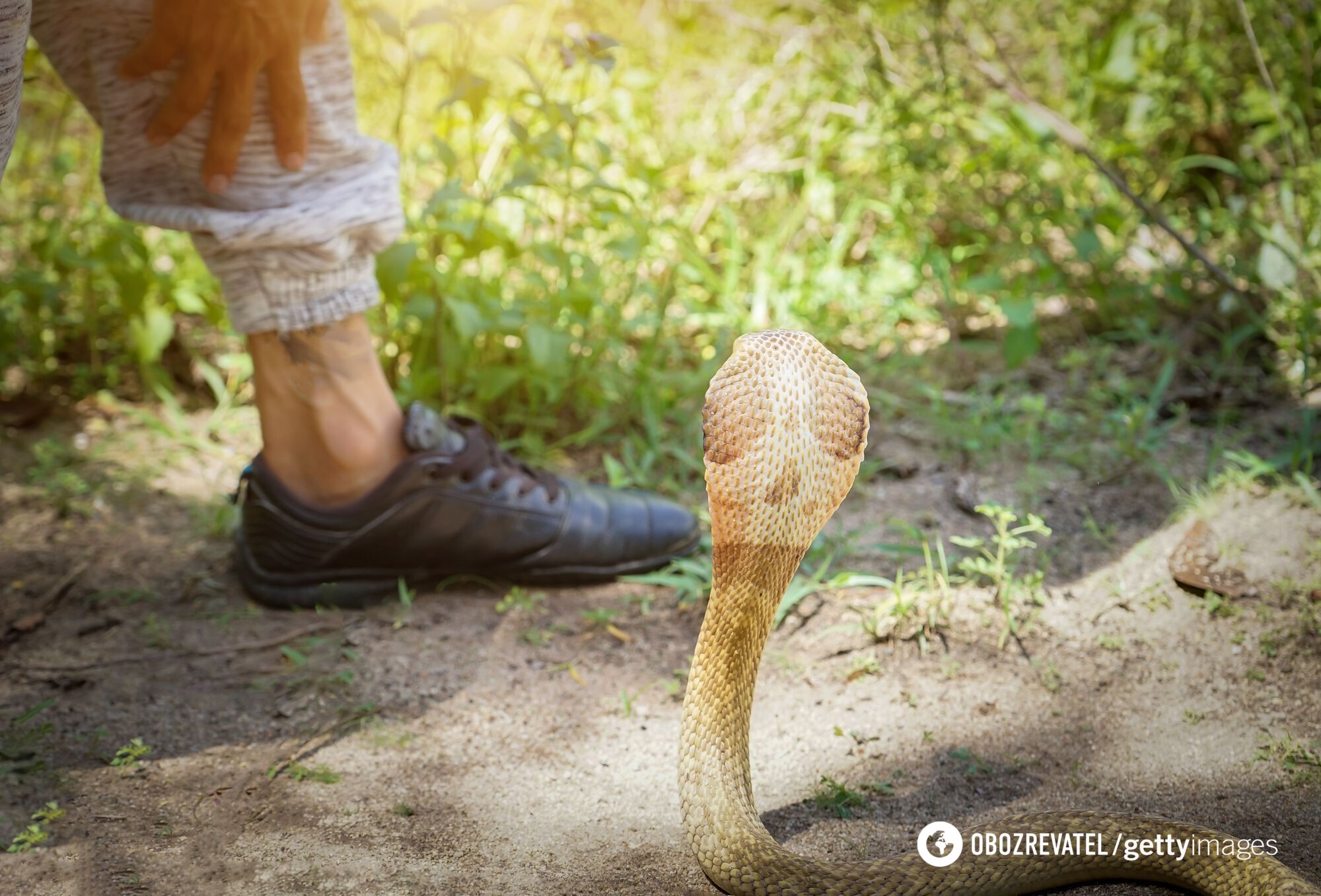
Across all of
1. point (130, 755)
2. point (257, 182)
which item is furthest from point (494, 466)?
point (130, 755)

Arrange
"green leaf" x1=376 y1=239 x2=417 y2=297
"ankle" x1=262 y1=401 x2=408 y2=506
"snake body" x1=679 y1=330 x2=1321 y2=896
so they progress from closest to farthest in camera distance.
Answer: "snake body" x1=679 y1=330 x2=1321 y2=896 → "ankle" x1=262 y1=401 x2=408 y2=506 → "green leaf" x1=376 y1=239 x2=417 y2=297

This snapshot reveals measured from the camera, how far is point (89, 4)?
5.10 ft

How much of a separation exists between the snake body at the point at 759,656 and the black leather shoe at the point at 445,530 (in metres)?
0.79

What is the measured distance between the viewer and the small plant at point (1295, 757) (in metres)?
1.46

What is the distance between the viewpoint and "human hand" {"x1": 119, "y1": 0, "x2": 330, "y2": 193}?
1542 mm

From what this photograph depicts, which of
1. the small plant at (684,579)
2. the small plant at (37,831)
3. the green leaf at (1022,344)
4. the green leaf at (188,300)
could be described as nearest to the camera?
the small plant at (37,831)

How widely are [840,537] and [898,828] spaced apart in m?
0.84

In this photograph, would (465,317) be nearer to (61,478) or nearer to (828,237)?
(61,478)

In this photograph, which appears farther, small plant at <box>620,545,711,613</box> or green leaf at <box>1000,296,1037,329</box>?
green leaf at <box>1000,296,1037,329</box>

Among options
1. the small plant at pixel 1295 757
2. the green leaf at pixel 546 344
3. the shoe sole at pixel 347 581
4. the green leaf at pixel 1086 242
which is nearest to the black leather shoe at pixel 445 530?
the shoe sole at pixel 347 581

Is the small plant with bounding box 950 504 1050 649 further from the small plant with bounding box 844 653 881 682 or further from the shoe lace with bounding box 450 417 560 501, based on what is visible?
the shoe lace with bounding box 450 417 560 501

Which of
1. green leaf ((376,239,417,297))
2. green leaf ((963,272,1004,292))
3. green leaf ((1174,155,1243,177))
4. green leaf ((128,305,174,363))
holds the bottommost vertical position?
green leaf ((128,305,174,363))

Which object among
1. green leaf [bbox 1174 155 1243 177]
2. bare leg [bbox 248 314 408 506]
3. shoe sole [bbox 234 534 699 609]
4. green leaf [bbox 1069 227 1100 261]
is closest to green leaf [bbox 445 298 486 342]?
bare leg [bbox 248 314 408 506]

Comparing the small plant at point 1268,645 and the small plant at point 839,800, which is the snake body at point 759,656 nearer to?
the small plant at point 839,800
